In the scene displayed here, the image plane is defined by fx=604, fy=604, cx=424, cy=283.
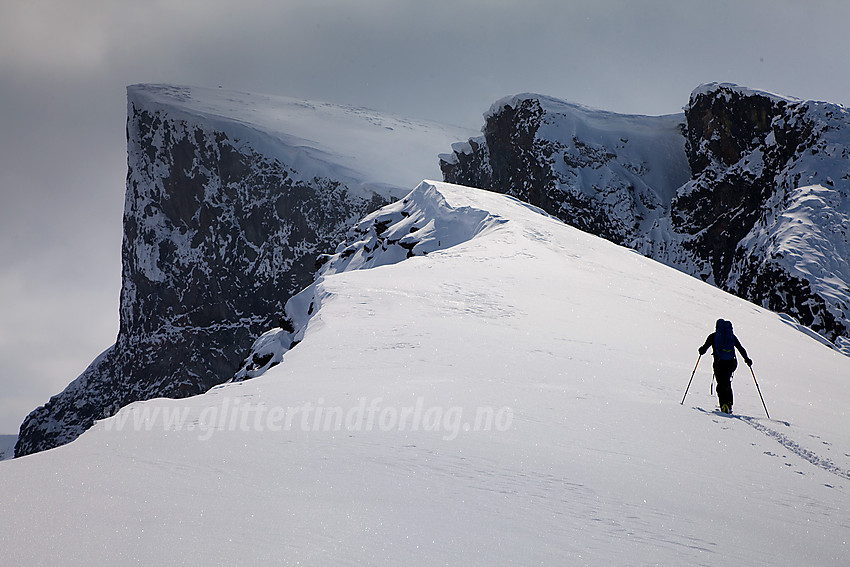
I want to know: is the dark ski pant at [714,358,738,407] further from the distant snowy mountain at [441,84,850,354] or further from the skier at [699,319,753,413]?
the distant snowy mountain at [441,84,850,354]

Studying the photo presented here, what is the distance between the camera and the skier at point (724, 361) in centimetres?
830

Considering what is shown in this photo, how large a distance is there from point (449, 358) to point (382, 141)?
93249mm

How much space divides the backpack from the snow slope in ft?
2.12

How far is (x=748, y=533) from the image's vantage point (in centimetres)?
411

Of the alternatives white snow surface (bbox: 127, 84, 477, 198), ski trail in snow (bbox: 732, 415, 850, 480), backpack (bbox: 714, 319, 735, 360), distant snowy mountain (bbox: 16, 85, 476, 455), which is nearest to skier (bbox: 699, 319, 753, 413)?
backpack (bbox: 714, 319, 735, 360)

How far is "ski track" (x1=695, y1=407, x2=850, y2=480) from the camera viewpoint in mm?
5969

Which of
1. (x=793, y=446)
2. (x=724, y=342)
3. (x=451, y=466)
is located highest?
(x=724, y=342)

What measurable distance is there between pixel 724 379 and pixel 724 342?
2.96 ft

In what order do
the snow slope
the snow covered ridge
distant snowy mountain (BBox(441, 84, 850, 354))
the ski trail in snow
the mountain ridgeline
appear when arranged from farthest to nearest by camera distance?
the mountain ridgeline < distant snowy mountain (BBox(441, 84, 850, 354)) < the snow covered ridge < the ski trail in snow < the snow slope

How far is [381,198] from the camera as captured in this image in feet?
253

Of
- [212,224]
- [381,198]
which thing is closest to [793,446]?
[381,198]

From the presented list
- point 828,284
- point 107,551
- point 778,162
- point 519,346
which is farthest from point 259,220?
point 107,551

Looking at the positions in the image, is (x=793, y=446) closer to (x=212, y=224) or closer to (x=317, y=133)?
(x=317, y=133)

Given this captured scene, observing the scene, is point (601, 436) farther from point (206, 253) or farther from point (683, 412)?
point (206, 253)
